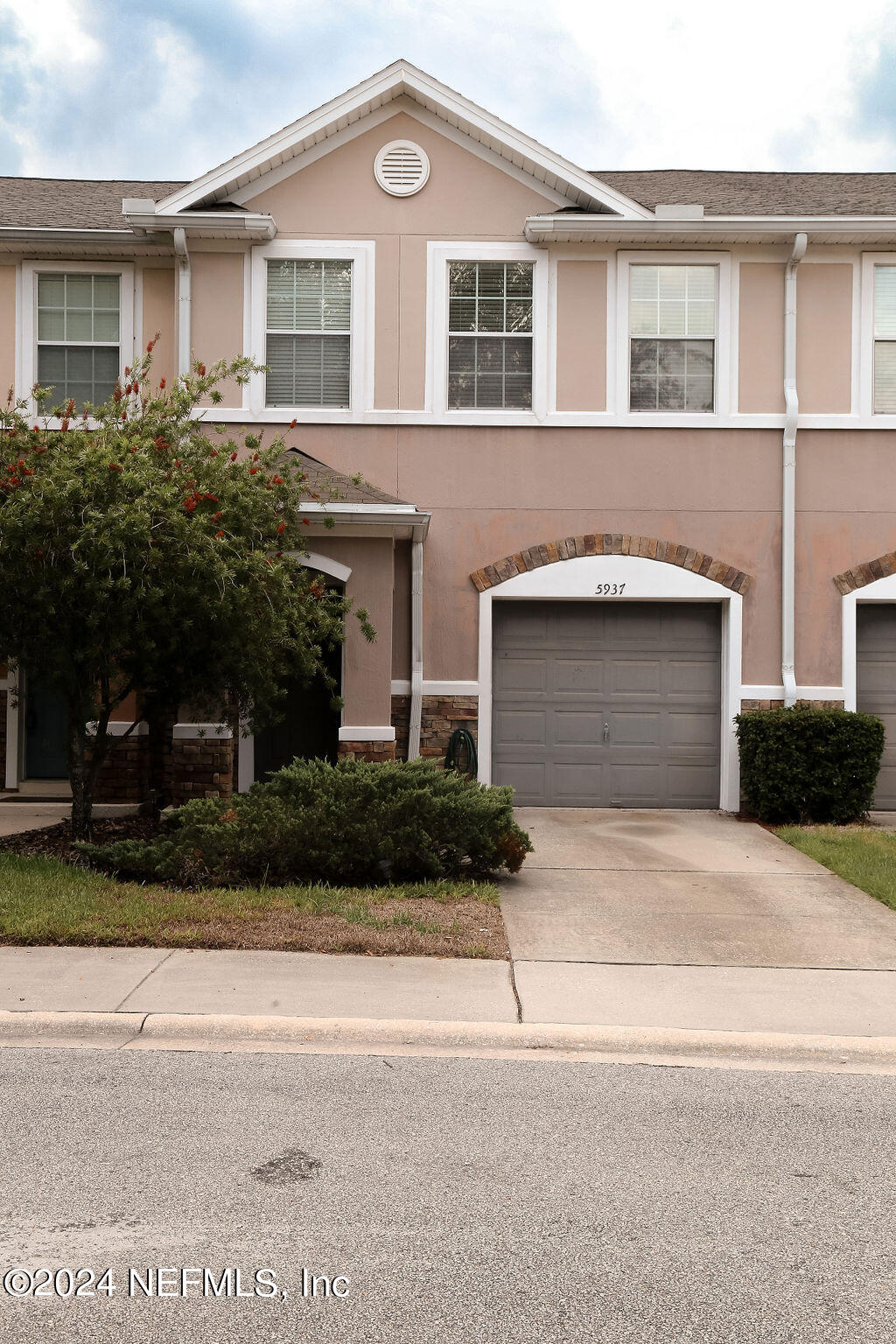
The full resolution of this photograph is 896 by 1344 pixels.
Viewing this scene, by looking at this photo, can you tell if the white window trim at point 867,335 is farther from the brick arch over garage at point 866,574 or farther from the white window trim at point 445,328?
the white window trim at point 445,328

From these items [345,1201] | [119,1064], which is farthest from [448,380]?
[345,1201]

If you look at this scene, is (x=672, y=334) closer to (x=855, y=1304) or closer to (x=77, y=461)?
(x=77, y=461)

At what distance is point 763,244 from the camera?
12.7m

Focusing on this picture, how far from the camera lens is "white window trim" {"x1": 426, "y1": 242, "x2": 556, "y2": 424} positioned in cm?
1280

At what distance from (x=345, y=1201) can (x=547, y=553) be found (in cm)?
970

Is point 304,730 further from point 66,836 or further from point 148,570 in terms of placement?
point 148,570

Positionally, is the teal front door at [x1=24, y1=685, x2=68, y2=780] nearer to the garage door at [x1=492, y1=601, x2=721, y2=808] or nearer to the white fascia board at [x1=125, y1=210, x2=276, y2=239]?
the garage door at [x1=492, y1=601, x2=721, y2=808]

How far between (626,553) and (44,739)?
7.19 metres

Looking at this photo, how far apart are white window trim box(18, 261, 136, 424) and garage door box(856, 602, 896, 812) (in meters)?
9.13

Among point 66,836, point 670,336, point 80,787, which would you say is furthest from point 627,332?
point 66,836

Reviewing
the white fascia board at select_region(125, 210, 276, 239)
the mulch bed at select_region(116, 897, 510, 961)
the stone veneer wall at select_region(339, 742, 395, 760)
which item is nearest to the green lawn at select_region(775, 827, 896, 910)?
the mulch bed at select_region(116, 897, 510, 961)

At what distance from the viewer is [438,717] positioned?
1275 cm

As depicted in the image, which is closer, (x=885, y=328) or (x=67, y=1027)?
(x=67, y=1027)

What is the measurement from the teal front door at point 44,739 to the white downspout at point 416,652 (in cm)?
417
